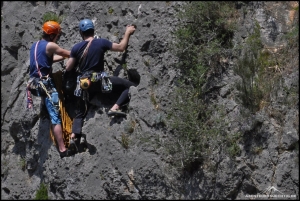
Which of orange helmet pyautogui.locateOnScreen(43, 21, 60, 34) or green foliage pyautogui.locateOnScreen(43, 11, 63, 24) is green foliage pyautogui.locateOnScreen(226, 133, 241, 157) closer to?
orange helmet pyautogui.locateOnScreen(43, 21, 60, 34)

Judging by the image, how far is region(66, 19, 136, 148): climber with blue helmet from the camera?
8891 millimetres

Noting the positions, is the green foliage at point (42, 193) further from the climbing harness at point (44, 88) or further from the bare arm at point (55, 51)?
the bare arm at point (55, 51)

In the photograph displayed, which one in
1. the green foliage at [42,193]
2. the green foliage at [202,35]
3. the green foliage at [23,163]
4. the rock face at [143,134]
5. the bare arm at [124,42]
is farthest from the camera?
the green foliage at [23,163]

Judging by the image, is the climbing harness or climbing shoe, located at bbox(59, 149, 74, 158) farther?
climbing shoe, located at bbox(59, 149, 74, 158)

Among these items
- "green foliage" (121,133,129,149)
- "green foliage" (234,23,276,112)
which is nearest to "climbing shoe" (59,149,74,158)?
"green foliage" (121,133,129,149)

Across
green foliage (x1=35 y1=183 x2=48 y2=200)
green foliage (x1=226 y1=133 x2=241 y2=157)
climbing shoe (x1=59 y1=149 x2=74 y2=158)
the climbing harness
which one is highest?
the climbing harness

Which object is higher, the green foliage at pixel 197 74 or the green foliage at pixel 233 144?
the green foliage at pixel 197 74

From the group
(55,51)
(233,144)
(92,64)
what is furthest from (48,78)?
(233,144)

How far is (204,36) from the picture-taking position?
9.02 meters

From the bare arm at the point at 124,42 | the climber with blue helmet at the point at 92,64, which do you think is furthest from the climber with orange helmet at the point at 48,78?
the bare arm at the point at 124,42

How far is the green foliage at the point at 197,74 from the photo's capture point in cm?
824

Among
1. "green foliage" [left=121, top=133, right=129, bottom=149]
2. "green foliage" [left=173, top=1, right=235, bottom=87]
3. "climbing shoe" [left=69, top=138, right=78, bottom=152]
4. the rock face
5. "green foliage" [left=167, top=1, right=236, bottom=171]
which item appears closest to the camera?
the rock face

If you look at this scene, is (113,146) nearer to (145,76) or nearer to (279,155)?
(145,76)

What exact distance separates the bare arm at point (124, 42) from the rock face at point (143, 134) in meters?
0.10
